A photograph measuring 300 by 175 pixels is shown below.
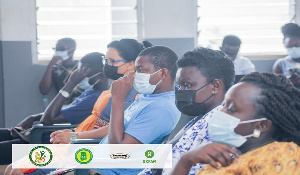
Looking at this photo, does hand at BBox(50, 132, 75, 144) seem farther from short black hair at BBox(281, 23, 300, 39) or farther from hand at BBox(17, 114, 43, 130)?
short black hair at BBox(281, 23, 300, 39)

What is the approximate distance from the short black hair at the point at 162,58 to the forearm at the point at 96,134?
1.81 feet

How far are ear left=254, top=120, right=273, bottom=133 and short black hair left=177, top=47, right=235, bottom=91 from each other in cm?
55

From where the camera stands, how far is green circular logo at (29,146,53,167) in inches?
93.7

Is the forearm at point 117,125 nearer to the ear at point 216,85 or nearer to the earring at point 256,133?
the ear at point 216,85

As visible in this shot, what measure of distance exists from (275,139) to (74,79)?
2175 mm

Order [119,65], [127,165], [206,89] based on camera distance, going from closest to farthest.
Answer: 1. [206,89]
2. [127,165]
3. [119,65]

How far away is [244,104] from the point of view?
1543 millimetres

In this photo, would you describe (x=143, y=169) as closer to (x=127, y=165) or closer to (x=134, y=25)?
(x=127, y=165)

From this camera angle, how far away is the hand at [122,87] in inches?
93.6

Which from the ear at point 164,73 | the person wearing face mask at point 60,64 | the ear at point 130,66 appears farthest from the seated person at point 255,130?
the person wearing face mask at point 60,64

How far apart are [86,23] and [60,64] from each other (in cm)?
56

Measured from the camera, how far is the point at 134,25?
17.5 feet

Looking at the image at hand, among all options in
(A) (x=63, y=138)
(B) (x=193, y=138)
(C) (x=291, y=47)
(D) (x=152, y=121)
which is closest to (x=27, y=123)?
(A) (x=63, y=138)

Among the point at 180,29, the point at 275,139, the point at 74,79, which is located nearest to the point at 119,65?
the point at 74,79
